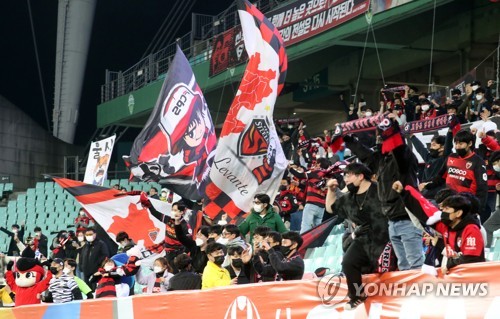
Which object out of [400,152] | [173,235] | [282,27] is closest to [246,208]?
[173,235]

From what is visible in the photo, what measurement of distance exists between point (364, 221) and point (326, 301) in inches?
28.1

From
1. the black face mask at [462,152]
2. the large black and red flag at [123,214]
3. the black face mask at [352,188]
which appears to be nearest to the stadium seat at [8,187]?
the large black and red flag at [123,214]

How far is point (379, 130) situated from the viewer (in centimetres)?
827

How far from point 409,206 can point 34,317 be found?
529 centimetres

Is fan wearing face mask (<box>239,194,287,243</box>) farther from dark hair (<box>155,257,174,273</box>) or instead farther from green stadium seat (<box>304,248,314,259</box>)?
green stadium seat (<box>304,248,314,259</box>)

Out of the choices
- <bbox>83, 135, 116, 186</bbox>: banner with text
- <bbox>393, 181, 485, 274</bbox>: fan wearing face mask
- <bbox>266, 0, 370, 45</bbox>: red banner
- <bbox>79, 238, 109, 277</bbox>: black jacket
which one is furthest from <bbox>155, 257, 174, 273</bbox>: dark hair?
<bbox>266, 0, 370, 45</bbox>: red banner

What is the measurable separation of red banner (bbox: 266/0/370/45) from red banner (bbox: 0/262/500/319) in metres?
11.8

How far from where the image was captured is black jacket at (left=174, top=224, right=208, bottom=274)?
40.0 feet

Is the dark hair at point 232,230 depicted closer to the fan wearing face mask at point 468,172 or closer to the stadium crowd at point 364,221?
the stadium crowd at point 364,221

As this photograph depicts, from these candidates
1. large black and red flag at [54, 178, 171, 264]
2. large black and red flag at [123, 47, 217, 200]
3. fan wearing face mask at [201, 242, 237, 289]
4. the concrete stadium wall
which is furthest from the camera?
the concrete stadium wall

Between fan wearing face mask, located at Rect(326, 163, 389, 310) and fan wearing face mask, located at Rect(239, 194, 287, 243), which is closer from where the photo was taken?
fan wearing face mask, located at Rect(326, 163, 389, 310)

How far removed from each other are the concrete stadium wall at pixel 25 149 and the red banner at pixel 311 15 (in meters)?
14.0

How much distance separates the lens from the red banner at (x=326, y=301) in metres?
7.14

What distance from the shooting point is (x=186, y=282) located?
11.0 meters
